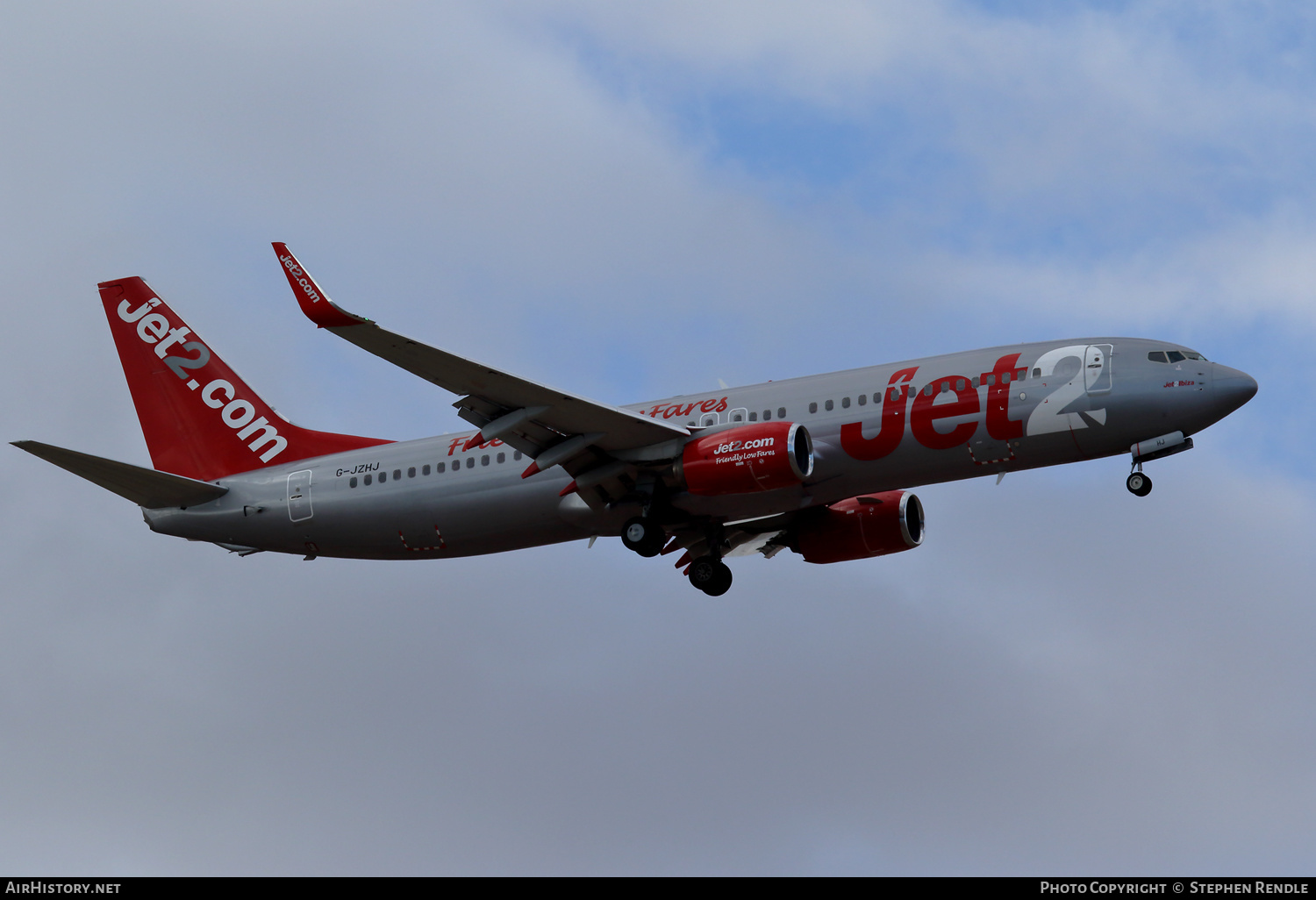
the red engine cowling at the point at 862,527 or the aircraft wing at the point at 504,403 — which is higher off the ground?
the red engine cowling at the point at 862,527

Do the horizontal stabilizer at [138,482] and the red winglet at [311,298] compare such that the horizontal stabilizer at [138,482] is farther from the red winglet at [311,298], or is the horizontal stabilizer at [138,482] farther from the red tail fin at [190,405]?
the red winglet at [311,298]

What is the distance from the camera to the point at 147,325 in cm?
4825

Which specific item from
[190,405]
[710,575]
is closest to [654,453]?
[710,575]

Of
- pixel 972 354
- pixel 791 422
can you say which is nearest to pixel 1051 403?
pixel 972 354

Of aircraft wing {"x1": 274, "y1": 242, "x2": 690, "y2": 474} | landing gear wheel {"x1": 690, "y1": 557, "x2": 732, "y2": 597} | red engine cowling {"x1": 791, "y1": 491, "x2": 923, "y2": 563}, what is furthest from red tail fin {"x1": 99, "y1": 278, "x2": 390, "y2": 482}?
red engine cowling {"x1": 791, "y1": 491, "x2": 923, "y2": 563}

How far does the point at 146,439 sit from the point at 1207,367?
28961 mm

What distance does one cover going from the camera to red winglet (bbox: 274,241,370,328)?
3462cm

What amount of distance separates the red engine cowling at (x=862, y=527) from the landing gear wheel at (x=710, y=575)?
2.54 meters

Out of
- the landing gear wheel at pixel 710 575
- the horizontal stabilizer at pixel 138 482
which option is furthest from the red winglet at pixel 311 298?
the landing gear wheel at pixel 710 575

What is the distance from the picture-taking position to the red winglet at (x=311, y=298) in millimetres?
34625

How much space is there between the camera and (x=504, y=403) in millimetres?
38281

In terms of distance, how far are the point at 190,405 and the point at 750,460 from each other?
18017 millimetres

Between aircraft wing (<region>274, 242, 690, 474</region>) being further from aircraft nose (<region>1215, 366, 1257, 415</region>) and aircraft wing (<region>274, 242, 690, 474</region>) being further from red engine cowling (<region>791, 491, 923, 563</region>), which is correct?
aircraft nose (<region>1215, 366, 1257, 415</region>)
